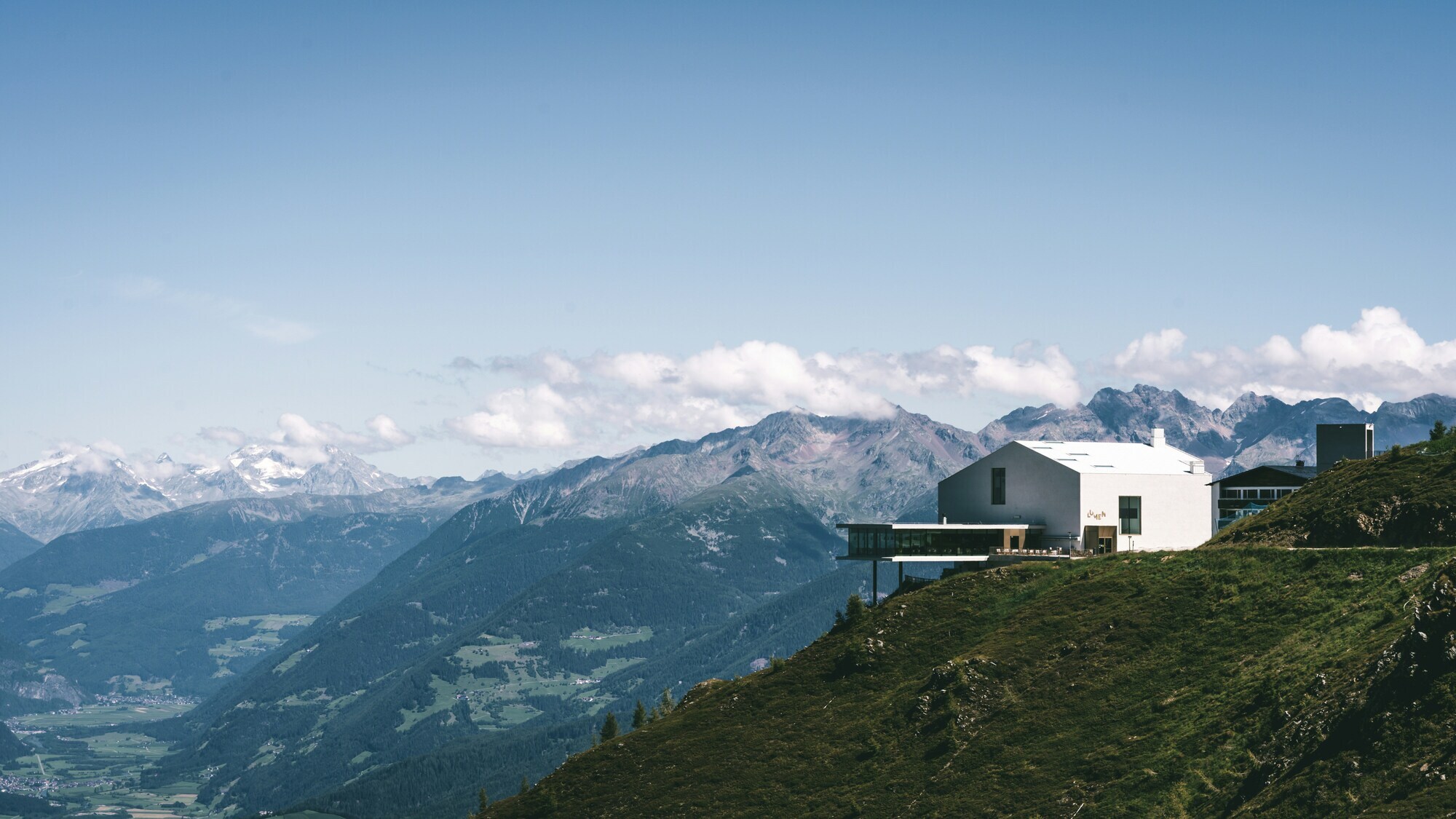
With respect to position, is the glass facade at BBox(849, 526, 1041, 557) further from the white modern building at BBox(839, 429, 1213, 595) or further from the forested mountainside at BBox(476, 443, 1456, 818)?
the forested mountainside at BBox(476, 443, 1456, 818)

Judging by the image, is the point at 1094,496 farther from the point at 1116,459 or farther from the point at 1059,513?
the point at 1116,459

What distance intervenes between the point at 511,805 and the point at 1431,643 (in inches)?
2951

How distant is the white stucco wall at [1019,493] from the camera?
401 ft

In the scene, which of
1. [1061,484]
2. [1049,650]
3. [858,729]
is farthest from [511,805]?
[1061,484]

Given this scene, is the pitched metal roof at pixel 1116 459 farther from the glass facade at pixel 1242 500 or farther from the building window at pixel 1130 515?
the glass facade at pixel 1242 500

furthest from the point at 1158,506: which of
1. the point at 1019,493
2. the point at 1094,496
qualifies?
the point at 1019,493

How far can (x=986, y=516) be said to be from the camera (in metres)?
130

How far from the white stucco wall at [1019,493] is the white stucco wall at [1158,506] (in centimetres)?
128

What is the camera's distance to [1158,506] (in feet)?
404

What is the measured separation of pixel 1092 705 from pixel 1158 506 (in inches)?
1711

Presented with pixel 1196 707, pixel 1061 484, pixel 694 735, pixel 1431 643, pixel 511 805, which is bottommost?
pixel 511 805

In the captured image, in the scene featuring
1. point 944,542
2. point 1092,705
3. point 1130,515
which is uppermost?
point 1130,515

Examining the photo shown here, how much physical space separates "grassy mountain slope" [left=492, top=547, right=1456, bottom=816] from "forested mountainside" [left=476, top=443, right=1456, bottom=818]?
0.16 metres

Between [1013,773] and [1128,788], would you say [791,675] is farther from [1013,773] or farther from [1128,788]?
[1128,788]
